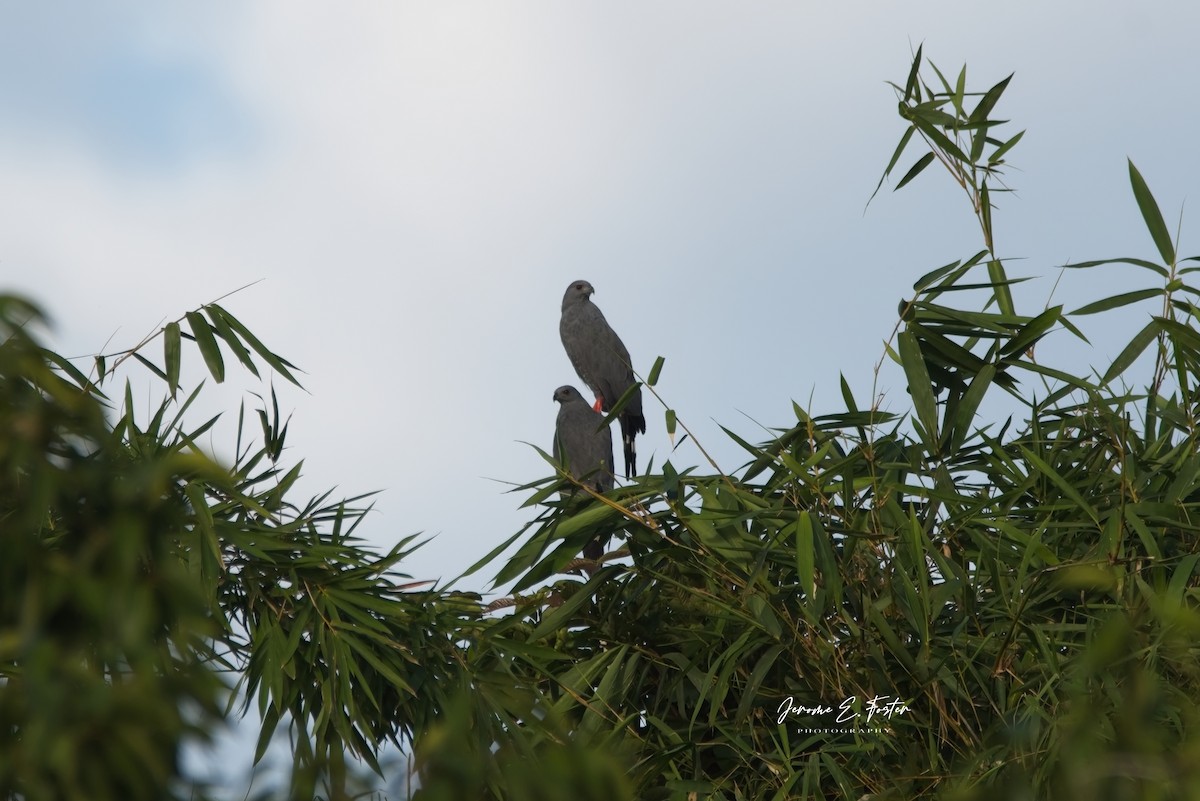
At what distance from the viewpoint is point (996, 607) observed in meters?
3.48

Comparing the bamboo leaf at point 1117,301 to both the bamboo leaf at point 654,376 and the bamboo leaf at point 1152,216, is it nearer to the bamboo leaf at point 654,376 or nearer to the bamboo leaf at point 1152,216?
the bamboo leaf at point 1152,216

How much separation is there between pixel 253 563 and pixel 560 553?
0.90 m

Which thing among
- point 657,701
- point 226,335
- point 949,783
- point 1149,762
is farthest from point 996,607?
point 1149,762

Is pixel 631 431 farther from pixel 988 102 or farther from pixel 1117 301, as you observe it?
pixel 1117 301

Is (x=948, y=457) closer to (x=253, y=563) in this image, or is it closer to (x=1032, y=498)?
(x=1032, y=498)

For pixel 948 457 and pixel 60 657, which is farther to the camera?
pixel 948 457

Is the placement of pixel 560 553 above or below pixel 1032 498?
above

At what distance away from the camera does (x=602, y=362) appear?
8.17 meters

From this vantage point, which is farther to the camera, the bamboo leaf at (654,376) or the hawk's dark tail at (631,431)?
the hawk's dark tail at (631,431)
